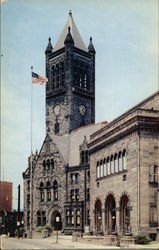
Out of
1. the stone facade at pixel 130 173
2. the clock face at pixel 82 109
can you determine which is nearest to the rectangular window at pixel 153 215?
the stone facade at pixel 130 173

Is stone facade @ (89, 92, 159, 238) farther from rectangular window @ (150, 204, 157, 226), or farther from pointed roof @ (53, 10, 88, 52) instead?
pointed roof @ (53, 10, 88, 52)

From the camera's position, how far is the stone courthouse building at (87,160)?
4281cm

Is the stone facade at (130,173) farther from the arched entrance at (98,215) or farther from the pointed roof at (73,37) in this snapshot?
the pointed roof at (73,37)

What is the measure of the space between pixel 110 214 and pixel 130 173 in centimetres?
804

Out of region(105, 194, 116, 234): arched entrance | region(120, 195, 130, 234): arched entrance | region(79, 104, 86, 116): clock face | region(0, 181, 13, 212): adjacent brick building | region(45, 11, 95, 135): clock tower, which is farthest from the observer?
region(0, 181, 13, 212): adjacent brick building

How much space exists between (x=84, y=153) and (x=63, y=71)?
71.6 ft

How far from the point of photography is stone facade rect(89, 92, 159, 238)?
42.1 metres

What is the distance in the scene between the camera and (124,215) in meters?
46.5

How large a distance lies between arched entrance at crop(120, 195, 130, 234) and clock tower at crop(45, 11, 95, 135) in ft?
114

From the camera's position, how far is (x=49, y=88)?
87.1 m

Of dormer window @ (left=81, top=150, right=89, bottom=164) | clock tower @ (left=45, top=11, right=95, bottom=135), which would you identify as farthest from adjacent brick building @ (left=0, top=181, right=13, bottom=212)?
dormer window @ (left=81, top=150, right=89, bottom=164)

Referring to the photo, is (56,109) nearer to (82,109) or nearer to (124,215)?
(82,109)

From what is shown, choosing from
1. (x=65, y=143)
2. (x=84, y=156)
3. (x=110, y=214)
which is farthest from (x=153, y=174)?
(x=65, y=143)

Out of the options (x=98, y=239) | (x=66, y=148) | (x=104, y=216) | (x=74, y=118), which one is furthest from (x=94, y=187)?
(x=74, y=118)
